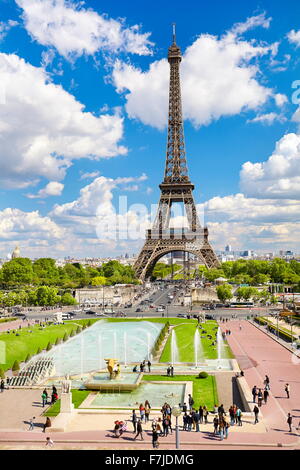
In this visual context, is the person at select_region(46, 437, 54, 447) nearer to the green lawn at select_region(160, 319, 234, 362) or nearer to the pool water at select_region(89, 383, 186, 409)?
the pool water at select_region(89, 383, 186, 409)

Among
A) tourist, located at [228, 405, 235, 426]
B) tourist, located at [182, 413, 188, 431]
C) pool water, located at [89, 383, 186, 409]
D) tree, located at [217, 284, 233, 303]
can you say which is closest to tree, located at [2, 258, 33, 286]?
tree, located at [217, 284, 233, 303]

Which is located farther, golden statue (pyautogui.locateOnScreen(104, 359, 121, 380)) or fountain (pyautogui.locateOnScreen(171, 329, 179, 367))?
fountain (pyautogui.locateOnScreen(171, 329, 179, 367))

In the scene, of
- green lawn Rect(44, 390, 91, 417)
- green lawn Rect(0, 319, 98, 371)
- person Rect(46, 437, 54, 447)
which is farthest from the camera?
green lawn Rect(0, 319, 98, 371)

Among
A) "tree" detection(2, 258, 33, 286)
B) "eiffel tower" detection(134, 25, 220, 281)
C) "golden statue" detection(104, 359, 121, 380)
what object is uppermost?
"eiffel tower" detection(134, 25, 220, 281)

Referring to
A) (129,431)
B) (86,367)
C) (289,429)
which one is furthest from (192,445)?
(86,367)

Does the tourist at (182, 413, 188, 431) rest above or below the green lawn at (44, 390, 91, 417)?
above

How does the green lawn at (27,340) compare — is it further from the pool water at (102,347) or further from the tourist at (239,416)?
the tourist at (239,416)
